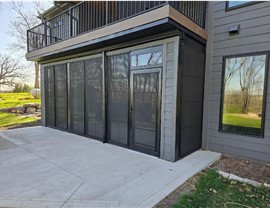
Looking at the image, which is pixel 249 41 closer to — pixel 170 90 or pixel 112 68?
pixel 170 90

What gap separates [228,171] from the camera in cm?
372

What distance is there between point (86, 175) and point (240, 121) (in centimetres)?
346

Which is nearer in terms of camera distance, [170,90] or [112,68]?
[170,90]

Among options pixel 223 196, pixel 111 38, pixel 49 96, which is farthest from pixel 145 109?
pixel 49 96

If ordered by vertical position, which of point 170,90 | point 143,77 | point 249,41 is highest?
point 249,41

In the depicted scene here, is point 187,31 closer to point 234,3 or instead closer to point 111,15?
point 234,3

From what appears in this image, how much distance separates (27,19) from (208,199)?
71.8 ft

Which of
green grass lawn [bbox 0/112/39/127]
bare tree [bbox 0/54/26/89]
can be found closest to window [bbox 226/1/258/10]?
green grass lawn [bbox 0/112/39/127]

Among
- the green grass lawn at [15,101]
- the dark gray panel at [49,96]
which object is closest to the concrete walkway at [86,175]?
the dark gray panel at [49,96]

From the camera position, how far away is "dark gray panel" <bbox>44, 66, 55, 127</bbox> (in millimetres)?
7617

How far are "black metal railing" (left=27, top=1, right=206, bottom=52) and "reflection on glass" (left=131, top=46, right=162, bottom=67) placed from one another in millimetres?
808

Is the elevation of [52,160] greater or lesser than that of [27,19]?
lesser

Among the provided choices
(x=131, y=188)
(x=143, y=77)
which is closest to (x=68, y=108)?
(x=143, y=77)

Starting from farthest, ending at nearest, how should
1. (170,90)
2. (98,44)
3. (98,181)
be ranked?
1. (98,44)
2. (170,90)
3. (98,181)
